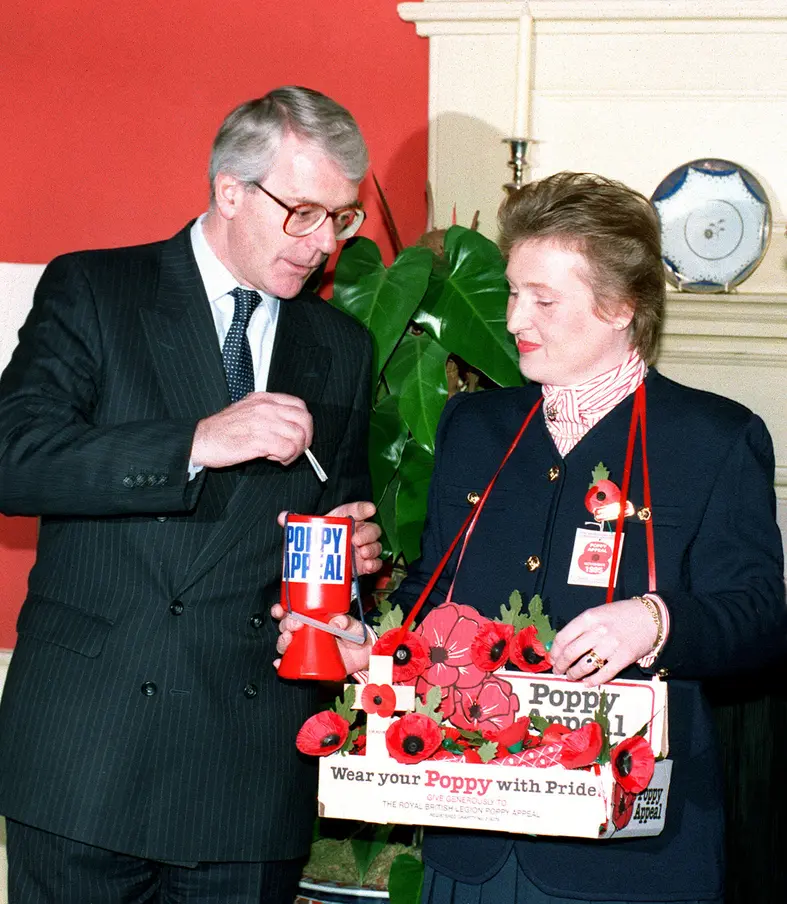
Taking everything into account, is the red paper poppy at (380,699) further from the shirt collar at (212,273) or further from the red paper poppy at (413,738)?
the shirt collar at (212,273)

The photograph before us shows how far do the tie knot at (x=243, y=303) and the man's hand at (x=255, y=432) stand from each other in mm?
305

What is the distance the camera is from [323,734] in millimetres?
1553

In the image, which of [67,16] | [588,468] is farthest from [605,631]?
[67,16]

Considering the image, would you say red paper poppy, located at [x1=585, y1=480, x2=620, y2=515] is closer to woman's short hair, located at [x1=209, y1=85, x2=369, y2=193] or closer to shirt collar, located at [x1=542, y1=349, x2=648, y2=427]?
shirt collar, located at [x1=542, y1=349, x2=648, y2=427]

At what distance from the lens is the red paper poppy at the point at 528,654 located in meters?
1.54

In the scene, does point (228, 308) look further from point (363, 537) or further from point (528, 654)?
point (528, 654)

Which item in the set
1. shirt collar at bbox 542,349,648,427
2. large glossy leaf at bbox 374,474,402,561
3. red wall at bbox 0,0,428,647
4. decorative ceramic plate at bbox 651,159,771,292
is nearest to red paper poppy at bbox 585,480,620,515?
shirt collar at bbox 542,349,648,427

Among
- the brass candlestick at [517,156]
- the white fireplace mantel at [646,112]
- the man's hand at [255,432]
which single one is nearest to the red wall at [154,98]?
the white fireplace mantel at [646,112]

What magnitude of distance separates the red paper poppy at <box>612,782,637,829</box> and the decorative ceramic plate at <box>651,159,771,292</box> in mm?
1520

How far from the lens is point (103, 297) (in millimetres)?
1878

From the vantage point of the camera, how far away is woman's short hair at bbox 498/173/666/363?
5.80 ft

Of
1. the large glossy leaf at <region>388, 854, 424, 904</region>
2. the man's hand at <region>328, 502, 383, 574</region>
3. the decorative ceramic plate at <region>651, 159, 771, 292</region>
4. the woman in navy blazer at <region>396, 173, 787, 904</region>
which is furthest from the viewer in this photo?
the decorative ceramic plate at <region>651, 159, 771, 292</region>

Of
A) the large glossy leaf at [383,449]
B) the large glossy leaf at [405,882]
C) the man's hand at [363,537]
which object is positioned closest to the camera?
the man's hand at [363,537]

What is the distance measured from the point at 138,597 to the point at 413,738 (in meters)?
0.51
